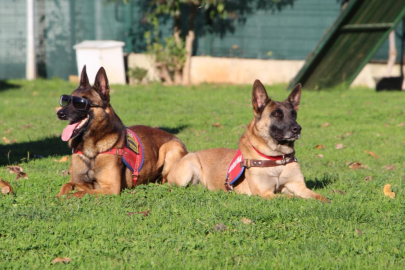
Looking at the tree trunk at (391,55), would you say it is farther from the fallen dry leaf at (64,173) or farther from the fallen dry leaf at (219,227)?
the fallen dry leaf at (219,227)

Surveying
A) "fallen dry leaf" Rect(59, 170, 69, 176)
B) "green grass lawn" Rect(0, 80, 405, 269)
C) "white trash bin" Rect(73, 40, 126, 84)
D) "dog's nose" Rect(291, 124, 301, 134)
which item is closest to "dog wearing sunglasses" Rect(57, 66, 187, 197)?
"green grass lawn" Rect(0, 80, 405, 269)

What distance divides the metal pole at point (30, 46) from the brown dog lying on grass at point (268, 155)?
1540 centimetres

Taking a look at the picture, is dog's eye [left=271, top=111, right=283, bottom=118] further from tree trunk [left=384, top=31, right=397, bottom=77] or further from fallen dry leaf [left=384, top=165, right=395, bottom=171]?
tree trunk [left=384, top=31, right=397, bottom=77]

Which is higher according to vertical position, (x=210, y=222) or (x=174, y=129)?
(x=210, y=222)

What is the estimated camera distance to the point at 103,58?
19.2 meters

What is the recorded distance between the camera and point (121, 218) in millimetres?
5172

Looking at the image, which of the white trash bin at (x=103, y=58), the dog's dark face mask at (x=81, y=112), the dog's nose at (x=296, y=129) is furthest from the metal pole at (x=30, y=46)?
the dog's nose at (x=296, y=129)

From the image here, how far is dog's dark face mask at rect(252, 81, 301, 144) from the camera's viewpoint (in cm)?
596

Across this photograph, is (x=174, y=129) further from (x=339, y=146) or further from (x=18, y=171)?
(x=18, y=171)

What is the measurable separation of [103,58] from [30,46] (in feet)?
9.37

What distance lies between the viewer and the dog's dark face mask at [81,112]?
233 inches

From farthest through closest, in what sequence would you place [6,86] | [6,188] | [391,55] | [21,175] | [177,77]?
[177,77] → [6,86] → [391,55] → [21,175] → [6,188]

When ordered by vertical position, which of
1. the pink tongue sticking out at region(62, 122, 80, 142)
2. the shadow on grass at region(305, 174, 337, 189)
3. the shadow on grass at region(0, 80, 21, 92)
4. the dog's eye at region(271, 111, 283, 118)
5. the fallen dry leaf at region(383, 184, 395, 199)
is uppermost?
the dog's eye at region(271, 111, 283, 118)

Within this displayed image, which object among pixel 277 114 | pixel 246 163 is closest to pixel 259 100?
pixel 277 114
